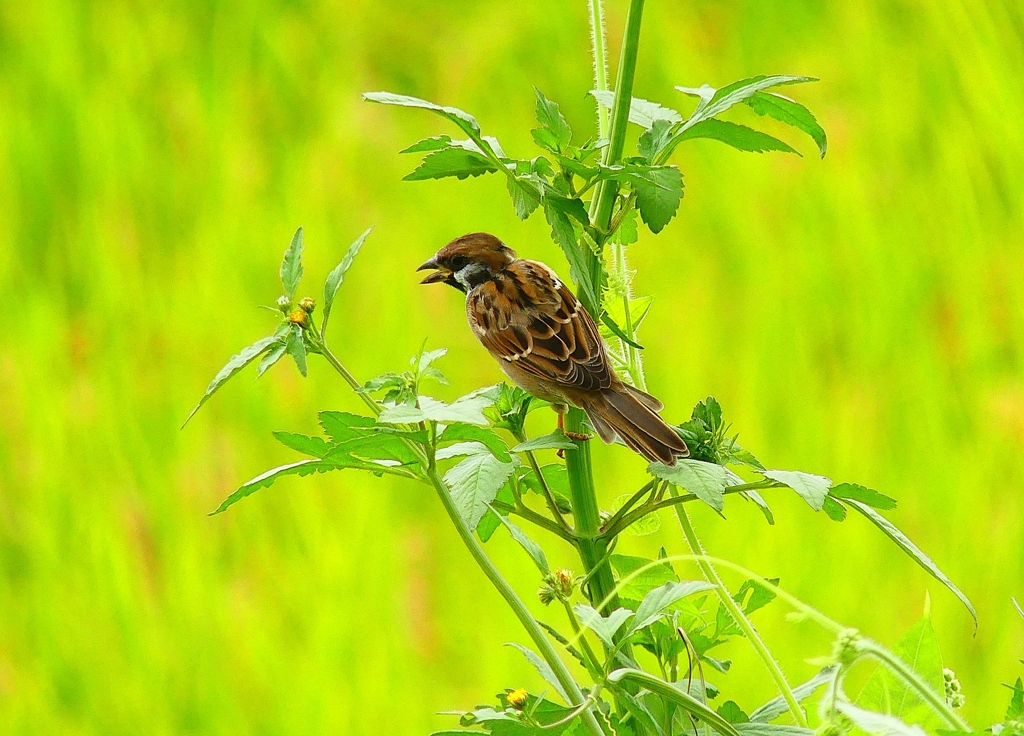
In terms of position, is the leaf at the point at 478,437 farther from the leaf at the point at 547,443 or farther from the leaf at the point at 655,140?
the leaf at the point at 655,140

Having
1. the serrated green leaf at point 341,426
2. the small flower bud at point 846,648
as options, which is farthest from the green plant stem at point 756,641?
the serrated green leaf at point 341,426

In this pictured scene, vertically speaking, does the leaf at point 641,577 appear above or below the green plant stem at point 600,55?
below

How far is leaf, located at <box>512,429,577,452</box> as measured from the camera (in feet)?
3.43

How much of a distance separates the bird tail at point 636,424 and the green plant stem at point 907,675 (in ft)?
1.16

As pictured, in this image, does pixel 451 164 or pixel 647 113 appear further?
pixel 647 113

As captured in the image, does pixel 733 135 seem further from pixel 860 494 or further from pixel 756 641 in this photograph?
pixel 756 641

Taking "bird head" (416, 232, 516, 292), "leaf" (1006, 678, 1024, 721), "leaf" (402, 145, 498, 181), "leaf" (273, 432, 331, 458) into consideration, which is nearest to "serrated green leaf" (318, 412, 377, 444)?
"leaf" (273, 432, 331, 458)

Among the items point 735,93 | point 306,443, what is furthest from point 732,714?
point 735,93

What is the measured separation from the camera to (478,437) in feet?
3.30

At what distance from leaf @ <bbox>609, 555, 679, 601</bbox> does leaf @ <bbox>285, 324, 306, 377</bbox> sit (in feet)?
1.30

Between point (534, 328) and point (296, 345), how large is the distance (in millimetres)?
880

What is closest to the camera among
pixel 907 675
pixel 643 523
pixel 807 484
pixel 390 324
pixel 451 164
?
pixel 907 675

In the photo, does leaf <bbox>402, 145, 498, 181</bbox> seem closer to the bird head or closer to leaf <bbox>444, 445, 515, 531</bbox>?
leaf <bbox>444, 445, 515, 531</bbox>

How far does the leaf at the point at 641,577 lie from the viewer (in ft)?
3.80
